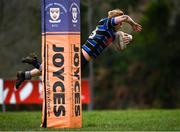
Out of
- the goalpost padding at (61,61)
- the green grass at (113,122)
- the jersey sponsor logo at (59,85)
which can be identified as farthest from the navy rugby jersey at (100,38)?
the green grass at (113,122)

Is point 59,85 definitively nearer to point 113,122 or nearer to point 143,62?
point 113,122

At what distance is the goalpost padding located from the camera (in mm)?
14336

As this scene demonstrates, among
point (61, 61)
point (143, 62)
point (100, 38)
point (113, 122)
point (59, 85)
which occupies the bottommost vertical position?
point (113, 122)

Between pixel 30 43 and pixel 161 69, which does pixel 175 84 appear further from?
pixel 30 43

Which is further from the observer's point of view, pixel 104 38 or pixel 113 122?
pixel 113 122

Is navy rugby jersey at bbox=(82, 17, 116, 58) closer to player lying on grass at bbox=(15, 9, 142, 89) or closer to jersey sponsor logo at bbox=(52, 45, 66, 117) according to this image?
player lying on grass at bbox=(15, 9, 142, 89)

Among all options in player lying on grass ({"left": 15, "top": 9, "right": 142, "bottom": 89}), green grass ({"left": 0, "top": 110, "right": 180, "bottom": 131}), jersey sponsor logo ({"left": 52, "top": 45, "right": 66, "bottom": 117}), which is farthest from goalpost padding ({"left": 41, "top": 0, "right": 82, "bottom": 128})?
player lying on grass ({"left": 15, "top": 9, "right": 142, "bottom": 89})

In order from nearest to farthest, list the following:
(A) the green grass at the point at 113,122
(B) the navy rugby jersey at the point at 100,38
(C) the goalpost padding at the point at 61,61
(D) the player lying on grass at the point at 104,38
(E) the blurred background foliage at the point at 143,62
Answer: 1. (C) the goalpost padding at the point at 61,61
2. (A) the green grass at the point at 113,122
3. (D) the player lying on grass at the point at 104,38
4. (B) the navy rugby jersey at the point at 100,38
5. (E) the blurred background foliage at the point at 143,62

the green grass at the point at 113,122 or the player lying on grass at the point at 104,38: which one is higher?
the player lying on grass at the point at 104,38

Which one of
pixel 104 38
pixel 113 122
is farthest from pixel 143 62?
pixel 104 38

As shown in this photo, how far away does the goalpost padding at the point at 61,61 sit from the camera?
14336mm

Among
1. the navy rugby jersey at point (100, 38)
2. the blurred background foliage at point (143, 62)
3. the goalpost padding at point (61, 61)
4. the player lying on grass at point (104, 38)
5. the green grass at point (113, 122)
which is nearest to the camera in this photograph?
the goalpost padding at point (61, 61)

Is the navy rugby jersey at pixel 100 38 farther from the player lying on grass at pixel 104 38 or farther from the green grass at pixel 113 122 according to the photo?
the green grass at pixel 113 122

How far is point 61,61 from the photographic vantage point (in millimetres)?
14406
